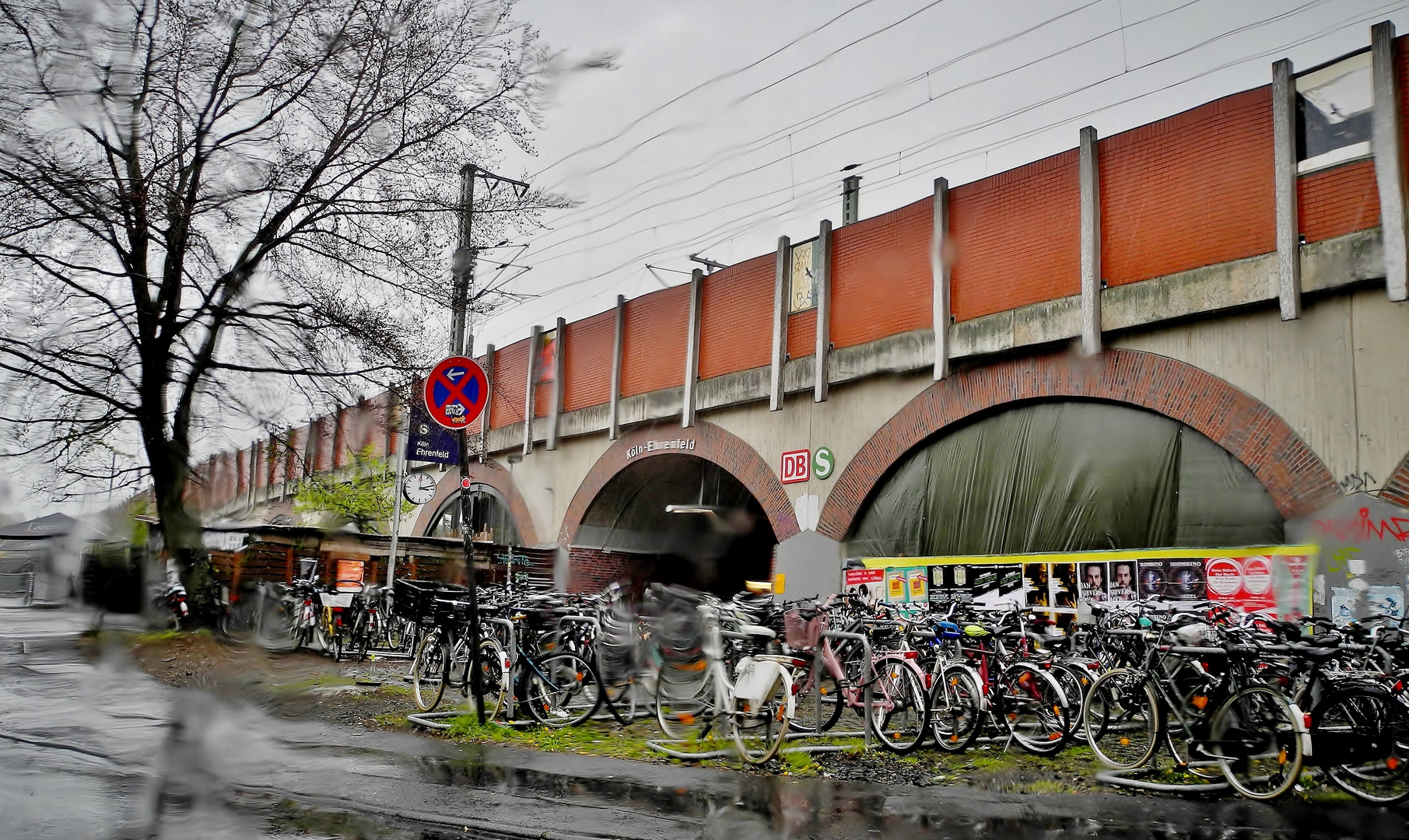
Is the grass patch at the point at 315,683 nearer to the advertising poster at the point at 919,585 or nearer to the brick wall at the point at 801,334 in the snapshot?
the advertising poster at the point at 919,585

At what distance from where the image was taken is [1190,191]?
11.5m

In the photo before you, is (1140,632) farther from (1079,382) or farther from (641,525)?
(641,525)

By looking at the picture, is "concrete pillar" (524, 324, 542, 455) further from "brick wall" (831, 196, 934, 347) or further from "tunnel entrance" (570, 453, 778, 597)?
"brick wall" (831, 196, 934, 347)

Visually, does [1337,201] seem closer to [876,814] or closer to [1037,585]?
[1037,585]

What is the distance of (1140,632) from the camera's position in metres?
7.79

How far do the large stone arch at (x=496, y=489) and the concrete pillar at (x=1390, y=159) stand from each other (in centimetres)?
1620

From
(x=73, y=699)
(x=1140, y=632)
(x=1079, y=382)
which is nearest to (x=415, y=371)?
(x=73, y=699)

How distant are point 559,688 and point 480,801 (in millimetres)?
3152

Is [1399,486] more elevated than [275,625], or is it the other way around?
[1399,486]

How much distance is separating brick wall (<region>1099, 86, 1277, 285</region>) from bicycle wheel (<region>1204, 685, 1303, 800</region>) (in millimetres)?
6121

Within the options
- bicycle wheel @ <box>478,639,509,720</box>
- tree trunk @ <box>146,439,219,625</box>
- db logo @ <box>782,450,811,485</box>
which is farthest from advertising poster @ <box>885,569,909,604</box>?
tree trunk @ <box>146,439,219,625</box>

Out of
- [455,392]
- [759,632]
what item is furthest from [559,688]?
[455,392]

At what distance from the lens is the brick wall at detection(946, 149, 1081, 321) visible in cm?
1259

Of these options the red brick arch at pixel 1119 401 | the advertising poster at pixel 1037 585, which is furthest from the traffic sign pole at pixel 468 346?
the advertising poster at pixel 1037 585
